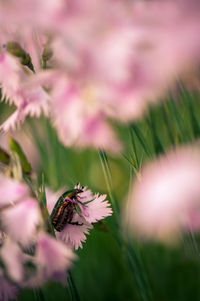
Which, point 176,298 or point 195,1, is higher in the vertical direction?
point 195,1

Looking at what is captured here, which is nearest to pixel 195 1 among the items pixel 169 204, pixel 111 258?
pixel 169 204

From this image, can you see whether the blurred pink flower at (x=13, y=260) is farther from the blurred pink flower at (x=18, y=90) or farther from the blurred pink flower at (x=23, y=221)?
the blurred pink flower at (x=18, y=90)

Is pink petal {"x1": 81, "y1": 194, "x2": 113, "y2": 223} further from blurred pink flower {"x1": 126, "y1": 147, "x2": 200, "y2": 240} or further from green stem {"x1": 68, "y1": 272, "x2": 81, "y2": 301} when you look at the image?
blurred pink flower {"x1": 126, "y1": 147, "x2": 200, "y2": 240}

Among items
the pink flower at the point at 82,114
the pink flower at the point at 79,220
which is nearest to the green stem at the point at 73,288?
the pink flower at the point at 79,220

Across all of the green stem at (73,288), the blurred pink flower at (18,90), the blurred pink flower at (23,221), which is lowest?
the green stem at (73,288)

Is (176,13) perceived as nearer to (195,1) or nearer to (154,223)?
(195,1)
